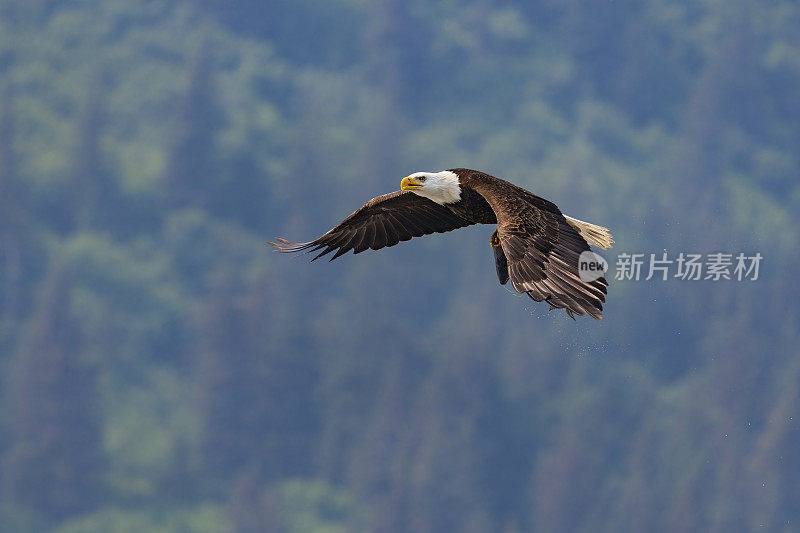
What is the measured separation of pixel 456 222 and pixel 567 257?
2596 millimetres

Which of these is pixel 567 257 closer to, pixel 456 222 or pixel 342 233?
pixel 456 222

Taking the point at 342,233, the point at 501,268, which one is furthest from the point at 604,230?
the point at 342,233

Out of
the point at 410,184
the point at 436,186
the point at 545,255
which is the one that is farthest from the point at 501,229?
the point at 410,184

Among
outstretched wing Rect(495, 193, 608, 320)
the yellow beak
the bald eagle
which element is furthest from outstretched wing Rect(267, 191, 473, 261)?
outstretched wing Rect(495, 193, 608, 320)

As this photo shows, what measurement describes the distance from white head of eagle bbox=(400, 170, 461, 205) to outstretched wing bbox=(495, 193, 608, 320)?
105 centimetres

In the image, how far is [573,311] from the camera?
822 centimetres

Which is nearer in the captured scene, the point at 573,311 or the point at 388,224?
the point at 573,311

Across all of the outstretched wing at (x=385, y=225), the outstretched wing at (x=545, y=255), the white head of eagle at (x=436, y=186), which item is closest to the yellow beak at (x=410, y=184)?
the white head of eagle at (x=436, y=186)

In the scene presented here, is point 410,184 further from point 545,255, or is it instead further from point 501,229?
point 545,255

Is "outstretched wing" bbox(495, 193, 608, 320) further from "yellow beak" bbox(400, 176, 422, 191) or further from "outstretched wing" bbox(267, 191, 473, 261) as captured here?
"outstretched wing" bbox(267, 191, 473, 261)

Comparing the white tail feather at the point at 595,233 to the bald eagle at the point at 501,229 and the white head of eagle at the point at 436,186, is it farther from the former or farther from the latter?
the white head of eagle at the point at 436,186

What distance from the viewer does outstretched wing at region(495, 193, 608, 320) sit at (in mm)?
8328

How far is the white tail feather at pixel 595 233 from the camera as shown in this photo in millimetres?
10898

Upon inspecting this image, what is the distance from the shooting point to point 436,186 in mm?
10367
